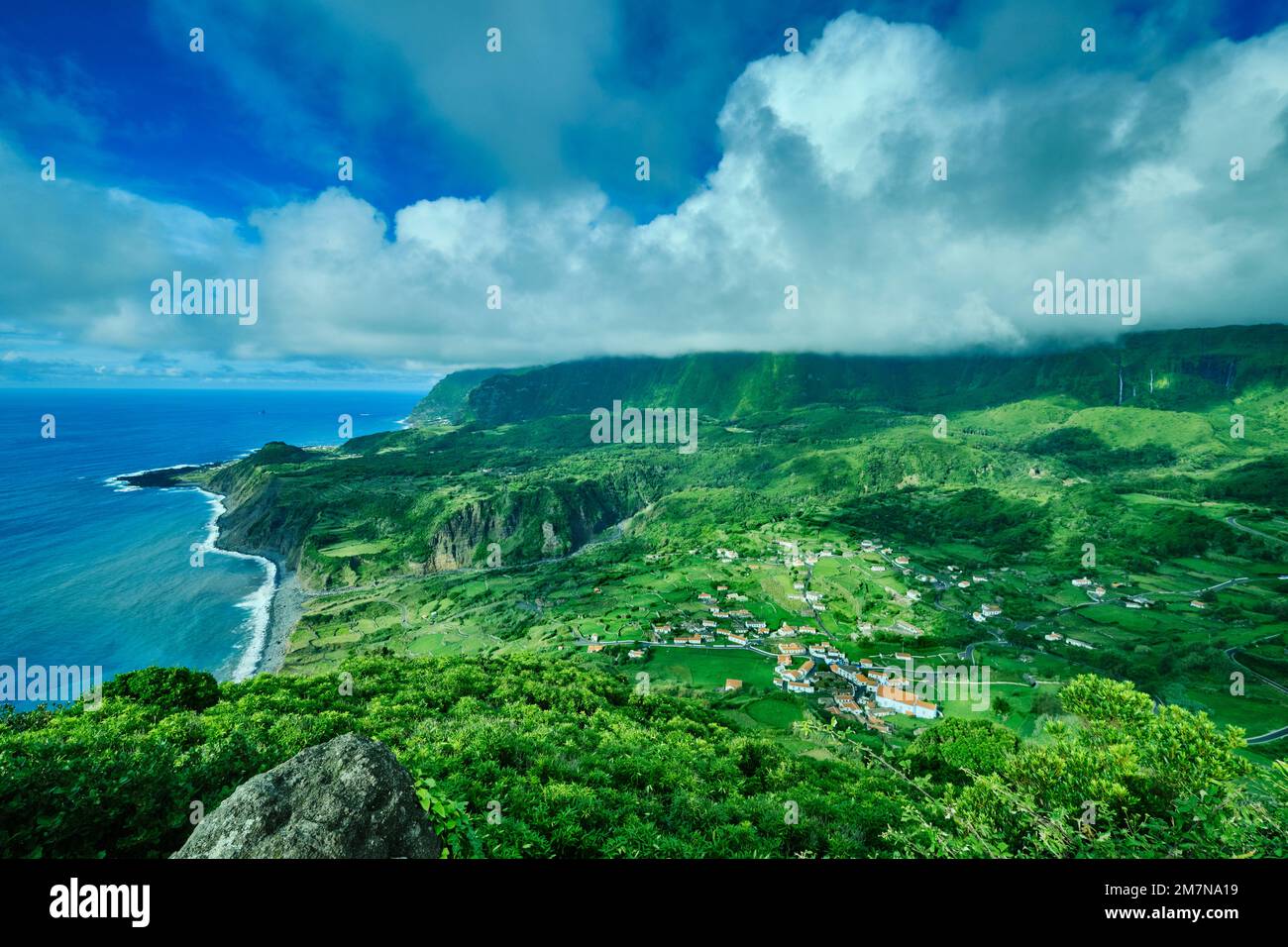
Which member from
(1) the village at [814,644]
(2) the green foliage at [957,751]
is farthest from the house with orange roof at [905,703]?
A: (2) the green foliage at [957,751]

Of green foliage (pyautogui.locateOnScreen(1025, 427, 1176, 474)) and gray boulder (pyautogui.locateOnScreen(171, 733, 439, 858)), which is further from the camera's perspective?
green foliage (pyautogui.locateOnScreen(1025, 427, 1176, 474))

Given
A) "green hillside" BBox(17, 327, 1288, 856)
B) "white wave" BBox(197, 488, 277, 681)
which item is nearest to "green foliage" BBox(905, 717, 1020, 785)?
"green hillside" BBox(17, 327, 1288, 856)

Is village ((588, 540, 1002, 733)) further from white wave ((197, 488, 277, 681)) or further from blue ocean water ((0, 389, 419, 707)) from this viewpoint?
blue ocean water ((0, 389, 419, 707))

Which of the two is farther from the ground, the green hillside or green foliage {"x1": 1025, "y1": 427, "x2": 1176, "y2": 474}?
green foliage {"x1": 1025, "y1": 427, "x2": 1176, "y2": 474}

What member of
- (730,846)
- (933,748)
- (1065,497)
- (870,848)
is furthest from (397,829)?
(1065,497)

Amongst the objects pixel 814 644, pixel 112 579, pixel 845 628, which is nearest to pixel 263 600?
pixel 112 579

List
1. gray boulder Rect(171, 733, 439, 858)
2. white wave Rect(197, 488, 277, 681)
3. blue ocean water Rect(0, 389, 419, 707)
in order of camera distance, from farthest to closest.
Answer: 1. white wave Rect(197, 488, 277, 681)
2. blue ocean water Rect(0, 389, 419, 707)
3. gray boulder Rect(171, 733, 439, 858)

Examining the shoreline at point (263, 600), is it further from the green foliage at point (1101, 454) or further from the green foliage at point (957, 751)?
the green foliage at point (1101, 454)
